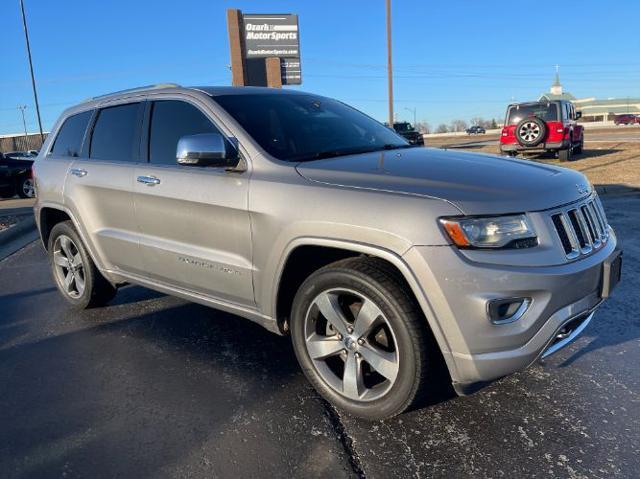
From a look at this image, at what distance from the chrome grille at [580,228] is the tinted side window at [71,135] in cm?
388

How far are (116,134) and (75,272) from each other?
1428 mm

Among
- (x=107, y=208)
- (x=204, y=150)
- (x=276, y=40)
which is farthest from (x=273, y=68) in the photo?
(x=204, y=150)

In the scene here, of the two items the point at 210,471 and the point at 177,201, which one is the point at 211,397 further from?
the point at 177,201

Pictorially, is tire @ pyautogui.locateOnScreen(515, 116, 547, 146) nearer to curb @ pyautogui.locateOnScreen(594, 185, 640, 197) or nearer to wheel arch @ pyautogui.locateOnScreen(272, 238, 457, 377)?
curb @ pyautogui.locateOnScreen(594, 185, 640, 197)

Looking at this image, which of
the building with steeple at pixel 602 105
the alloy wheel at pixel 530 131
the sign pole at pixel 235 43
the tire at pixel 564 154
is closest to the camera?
the alloy wheel at pixel 530 131

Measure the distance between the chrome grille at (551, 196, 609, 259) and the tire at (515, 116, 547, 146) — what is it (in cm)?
1398

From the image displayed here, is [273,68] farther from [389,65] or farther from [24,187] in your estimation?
[24,187]

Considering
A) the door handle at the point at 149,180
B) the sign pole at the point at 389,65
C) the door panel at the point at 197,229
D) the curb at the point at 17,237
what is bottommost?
the curb at the point at 17,237

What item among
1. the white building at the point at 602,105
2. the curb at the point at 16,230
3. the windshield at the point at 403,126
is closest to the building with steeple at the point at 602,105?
the white building at the point at 602,105

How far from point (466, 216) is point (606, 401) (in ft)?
4.65

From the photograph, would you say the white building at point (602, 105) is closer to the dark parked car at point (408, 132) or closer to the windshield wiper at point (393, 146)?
the dark parked car at point (408, 132)

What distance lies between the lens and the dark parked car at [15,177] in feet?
51.6

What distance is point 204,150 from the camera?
3.07m

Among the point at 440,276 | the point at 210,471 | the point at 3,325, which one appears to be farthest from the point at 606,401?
the point at 3,325
